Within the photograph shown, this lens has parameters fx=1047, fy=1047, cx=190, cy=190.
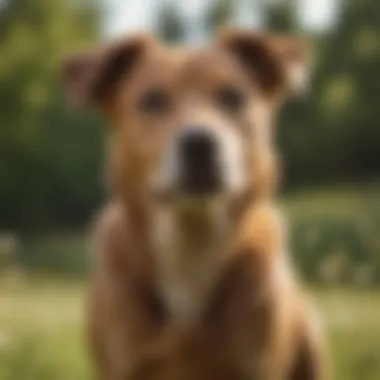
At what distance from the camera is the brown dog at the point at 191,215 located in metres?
1.34

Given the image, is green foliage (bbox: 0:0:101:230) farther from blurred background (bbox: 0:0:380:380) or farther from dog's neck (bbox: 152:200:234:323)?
dog's neck (bbox: 152:200:234:323)

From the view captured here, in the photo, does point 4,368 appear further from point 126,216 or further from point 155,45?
point 155,45

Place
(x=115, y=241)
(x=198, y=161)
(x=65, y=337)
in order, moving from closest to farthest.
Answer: (x=198, y=161), (x=115, y=241), (x=65, y=337)

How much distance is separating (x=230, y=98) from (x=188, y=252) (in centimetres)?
22

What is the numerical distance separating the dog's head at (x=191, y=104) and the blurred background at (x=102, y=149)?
0.30m

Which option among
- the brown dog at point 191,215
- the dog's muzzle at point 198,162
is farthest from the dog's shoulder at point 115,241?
the dog's muzzle at point 198,162

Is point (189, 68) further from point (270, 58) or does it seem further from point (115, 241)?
point (115, 241)

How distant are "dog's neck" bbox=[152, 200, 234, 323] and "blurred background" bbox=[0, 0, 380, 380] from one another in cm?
29

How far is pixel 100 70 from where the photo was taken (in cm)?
138

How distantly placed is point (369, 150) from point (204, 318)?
1.83 feet

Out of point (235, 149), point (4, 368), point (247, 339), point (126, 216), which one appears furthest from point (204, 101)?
point (4, 368)

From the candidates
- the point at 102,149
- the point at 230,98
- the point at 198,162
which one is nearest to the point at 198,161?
the point at 198,162

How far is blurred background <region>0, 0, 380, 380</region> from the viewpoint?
1701 mm

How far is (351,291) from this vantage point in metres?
1.74
